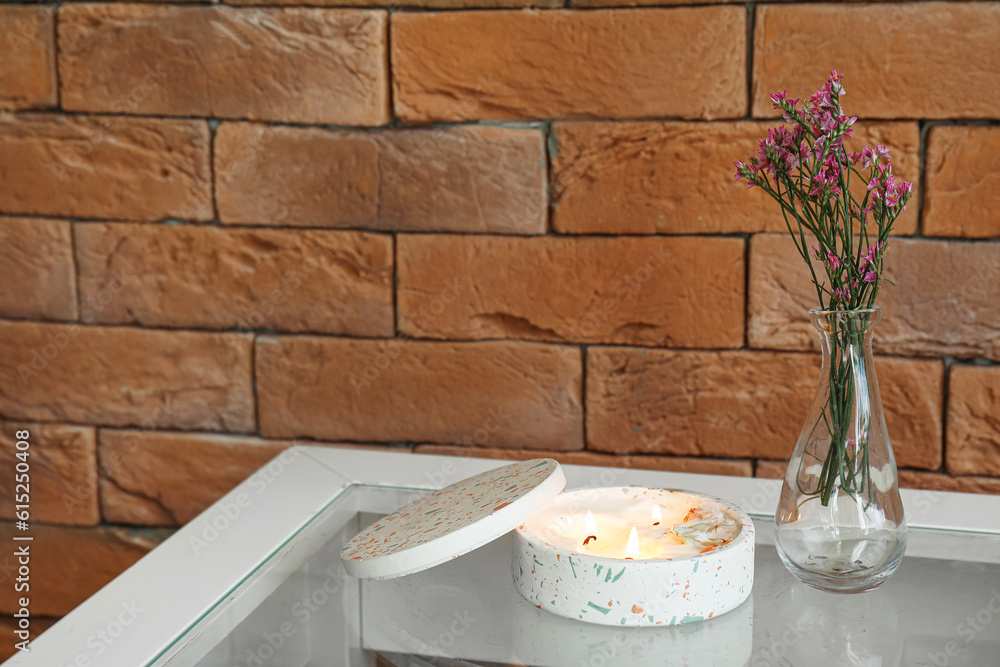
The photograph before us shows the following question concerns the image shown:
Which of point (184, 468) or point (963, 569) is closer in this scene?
point (963, 569)

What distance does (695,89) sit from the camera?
2.01m

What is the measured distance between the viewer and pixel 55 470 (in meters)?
2.45

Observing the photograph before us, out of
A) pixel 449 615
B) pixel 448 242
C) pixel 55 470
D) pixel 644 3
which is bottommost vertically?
pixel 55 470

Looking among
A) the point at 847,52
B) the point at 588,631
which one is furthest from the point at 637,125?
the point at 588,631

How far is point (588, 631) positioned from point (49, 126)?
75.2 inches

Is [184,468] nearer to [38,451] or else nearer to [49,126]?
[38,451]

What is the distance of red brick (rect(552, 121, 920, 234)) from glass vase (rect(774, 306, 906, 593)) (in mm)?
983

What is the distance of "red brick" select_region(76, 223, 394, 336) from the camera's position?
87.8 inches

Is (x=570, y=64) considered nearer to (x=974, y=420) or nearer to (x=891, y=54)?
(x=891, y=54)

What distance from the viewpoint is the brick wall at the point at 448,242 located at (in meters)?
1.99

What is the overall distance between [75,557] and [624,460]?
146 cm

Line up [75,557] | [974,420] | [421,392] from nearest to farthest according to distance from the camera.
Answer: [974,420], [421,392], [75,557]

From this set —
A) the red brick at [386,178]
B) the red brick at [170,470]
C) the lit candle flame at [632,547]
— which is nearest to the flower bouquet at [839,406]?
the lit candle flame at [632,547]

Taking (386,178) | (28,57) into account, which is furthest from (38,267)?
(386,178)
